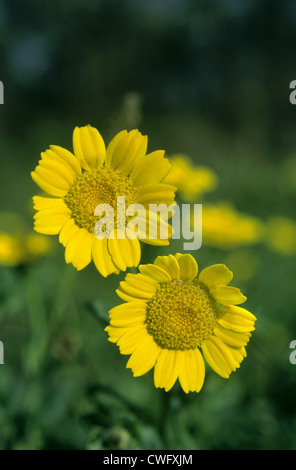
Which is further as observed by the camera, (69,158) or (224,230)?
(224,230)

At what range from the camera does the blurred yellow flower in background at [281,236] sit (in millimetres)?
3938

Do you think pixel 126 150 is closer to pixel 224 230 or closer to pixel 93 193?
pixel 93 193

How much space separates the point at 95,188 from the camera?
140 centimetres

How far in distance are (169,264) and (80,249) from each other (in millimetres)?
264

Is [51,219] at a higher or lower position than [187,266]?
higher

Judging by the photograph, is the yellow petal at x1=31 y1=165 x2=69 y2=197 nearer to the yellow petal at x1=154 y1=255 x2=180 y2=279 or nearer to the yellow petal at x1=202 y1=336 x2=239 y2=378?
the yellow petal at x1=154 y1=255 x2=180 y2=279

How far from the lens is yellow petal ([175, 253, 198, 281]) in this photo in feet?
4.40

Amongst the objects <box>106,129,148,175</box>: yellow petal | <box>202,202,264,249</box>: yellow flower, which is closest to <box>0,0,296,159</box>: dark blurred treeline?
<box>202,202,264,249</box>: yellow flower

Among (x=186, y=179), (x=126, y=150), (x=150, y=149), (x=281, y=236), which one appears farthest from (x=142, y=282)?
(x=150, y=149)

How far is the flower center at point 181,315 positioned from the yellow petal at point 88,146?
0.44 meters

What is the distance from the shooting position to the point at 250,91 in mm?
12586

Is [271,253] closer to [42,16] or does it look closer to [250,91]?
[250,91]
